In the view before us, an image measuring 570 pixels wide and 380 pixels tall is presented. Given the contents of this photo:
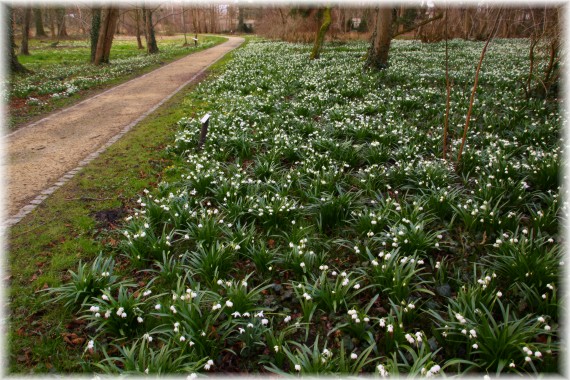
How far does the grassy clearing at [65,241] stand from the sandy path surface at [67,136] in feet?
1.46

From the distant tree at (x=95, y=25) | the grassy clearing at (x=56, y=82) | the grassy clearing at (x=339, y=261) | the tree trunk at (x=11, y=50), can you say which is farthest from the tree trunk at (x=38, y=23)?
the grassy clearing at (x=339, y=261)

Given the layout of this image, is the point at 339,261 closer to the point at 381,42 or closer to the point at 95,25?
the point at 381,42

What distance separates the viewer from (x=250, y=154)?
6.65 meters

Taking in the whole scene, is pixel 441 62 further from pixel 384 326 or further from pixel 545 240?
pixel 384 326

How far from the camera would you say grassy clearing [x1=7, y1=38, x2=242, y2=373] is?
9.64 ft

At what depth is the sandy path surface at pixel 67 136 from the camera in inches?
226

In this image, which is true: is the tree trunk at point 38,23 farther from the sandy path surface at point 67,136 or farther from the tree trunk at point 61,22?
the sandy path surface at point 67,136

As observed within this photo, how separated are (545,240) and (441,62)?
1351 centimetres

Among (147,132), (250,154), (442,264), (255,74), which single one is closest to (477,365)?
(442,264)

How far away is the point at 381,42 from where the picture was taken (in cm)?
1376

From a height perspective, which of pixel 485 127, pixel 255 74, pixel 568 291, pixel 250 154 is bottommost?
pixel 568 291

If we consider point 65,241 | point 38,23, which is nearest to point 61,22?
point 38,23

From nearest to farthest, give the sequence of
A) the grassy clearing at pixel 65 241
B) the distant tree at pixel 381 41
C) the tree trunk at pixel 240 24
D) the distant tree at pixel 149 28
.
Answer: the grassy clearing at pixel 65 241, the distant tree at pixel 381 41, the distant tree at pixel 149 28, the tree trunk at pixel 240 24

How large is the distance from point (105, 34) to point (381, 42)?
1352 centimetres
